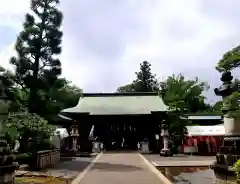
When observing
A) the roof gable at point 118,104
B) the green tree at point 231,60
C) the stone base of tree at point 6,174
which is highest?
the roof gable at point 118,104

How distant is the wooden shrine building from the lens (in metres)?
40.2

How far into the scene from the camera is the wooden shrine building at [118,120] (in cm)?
4016

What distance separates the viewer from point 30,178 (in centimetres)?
1427

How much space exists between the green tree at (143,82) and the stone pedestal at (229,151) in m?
67.6

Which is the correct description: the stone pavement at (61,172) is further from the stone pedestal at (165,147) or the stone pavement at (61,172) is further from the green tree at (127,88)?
the green tree at (127,88)

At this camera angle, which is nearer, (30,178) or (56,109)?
(30,178)

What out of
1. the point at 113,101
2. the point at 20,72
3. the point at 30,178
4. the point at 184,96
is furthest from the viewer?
the point at 184,96

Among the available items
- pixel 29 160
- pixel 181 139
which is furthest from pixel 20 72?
pixel 181 139

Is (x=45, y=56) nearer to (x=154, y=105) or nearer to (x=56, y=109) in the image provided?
(x=56, y=109)

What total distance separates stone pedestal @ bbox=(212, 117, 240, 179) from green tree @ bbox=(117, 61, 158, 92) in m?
67.6

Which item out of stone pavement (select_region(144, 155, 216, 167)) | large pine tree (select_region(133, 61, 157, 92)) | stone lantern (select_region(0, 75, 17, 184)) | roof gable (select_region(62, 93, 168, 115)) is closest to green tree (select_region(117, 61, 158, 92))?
large pine tree (select_region(133, 61, 157, 92))

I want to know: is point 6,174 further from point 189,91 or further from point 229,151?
point 189,91

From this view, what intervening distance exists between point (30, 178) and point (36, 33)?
13.1 meters

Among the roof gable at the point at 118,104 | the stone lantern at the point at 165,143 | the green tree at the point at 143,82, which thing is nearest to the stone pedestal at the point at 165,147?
the stone lantern at the point at 165,143
